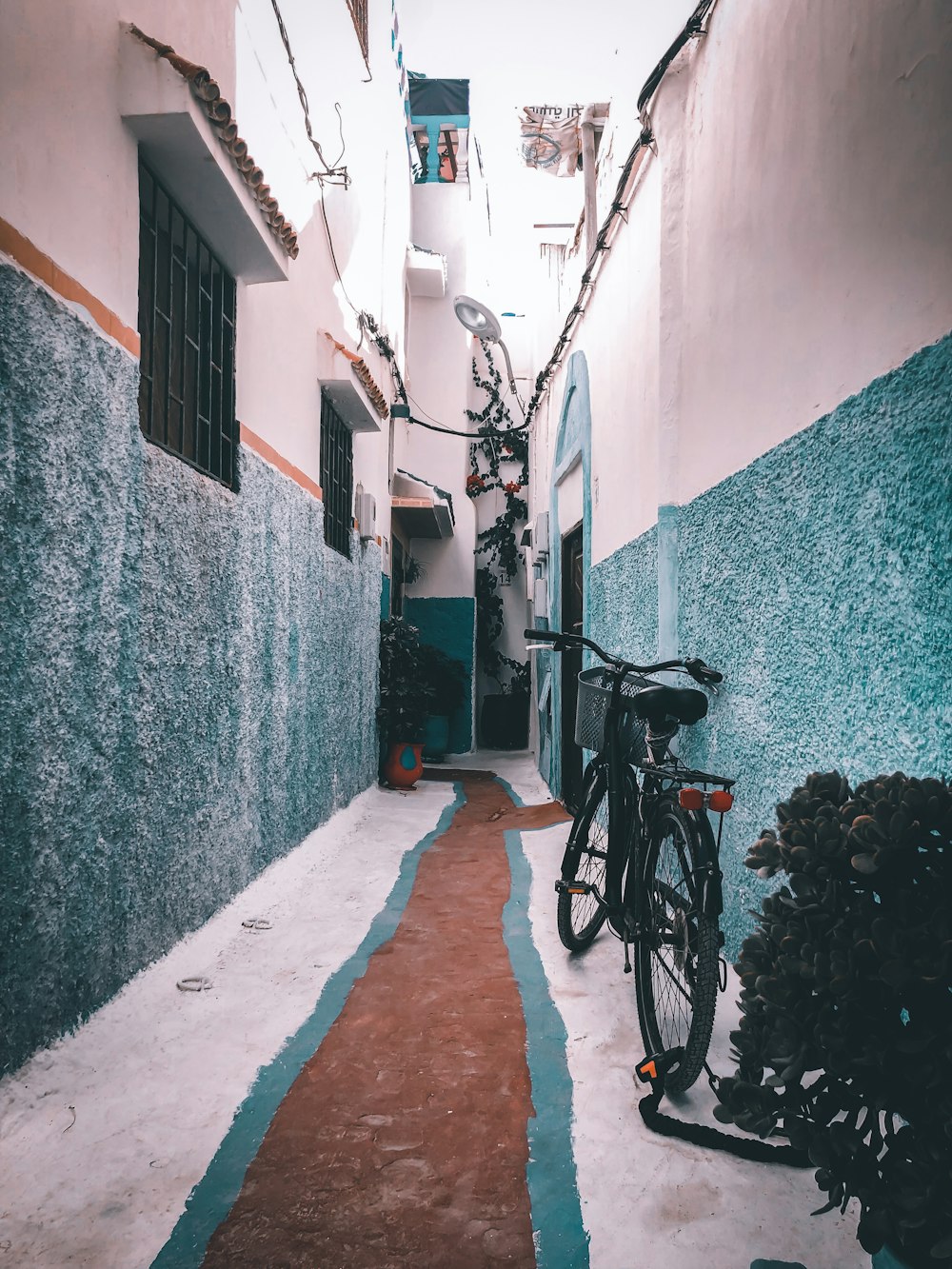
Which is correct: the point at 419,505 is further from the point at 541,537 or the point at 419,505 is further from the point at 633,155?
the point at 633,155

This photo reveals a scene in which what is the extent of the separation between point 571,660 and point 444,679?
2.32 metres

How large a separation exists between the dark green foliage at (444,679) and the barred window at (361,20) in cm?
532

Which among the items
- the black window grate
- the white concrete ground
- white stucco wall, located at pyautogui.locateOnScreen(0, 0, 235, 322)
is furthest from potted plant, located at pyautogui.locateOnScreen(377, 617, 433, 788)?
white stucco wall, located at pyautogui.locateOnScreen(0, 0, 235, 322)

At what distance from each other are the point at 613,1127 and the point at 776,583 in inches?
63.9

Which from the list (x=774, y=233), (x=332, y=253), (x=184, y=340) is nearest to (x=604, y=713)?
(x=774, y=233)

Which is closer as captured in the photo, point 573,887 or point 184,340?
point 573,887

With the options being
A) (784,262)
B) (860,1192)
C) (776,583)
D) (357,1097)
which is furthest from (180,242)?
(860,1192)

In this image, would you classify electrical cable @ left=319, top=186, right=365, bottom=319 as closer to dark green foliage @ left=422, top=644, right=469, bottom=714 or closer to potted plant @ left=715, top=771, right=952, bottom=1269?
dark green foliage @ left=422, top=644, right=469, bottom=714

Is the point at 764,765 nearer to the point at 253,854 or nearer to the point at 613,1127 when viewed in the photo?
the point at 613,1127

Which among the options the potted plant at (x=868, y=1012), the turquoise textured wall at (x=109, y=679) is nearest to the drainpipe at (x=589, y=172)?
the turquoise textured wall at (x=109, y=679)

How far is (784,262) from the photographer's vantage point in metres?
2.63

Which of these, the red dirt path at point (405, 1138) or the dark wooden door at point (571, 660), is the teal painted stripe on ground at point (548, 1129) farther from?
the dark wooden door at point (571, 660)

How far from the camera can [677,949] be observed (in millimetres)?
2352

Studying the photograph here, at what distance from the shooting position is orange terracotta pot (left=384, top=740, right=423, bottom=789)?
8.22 metres
